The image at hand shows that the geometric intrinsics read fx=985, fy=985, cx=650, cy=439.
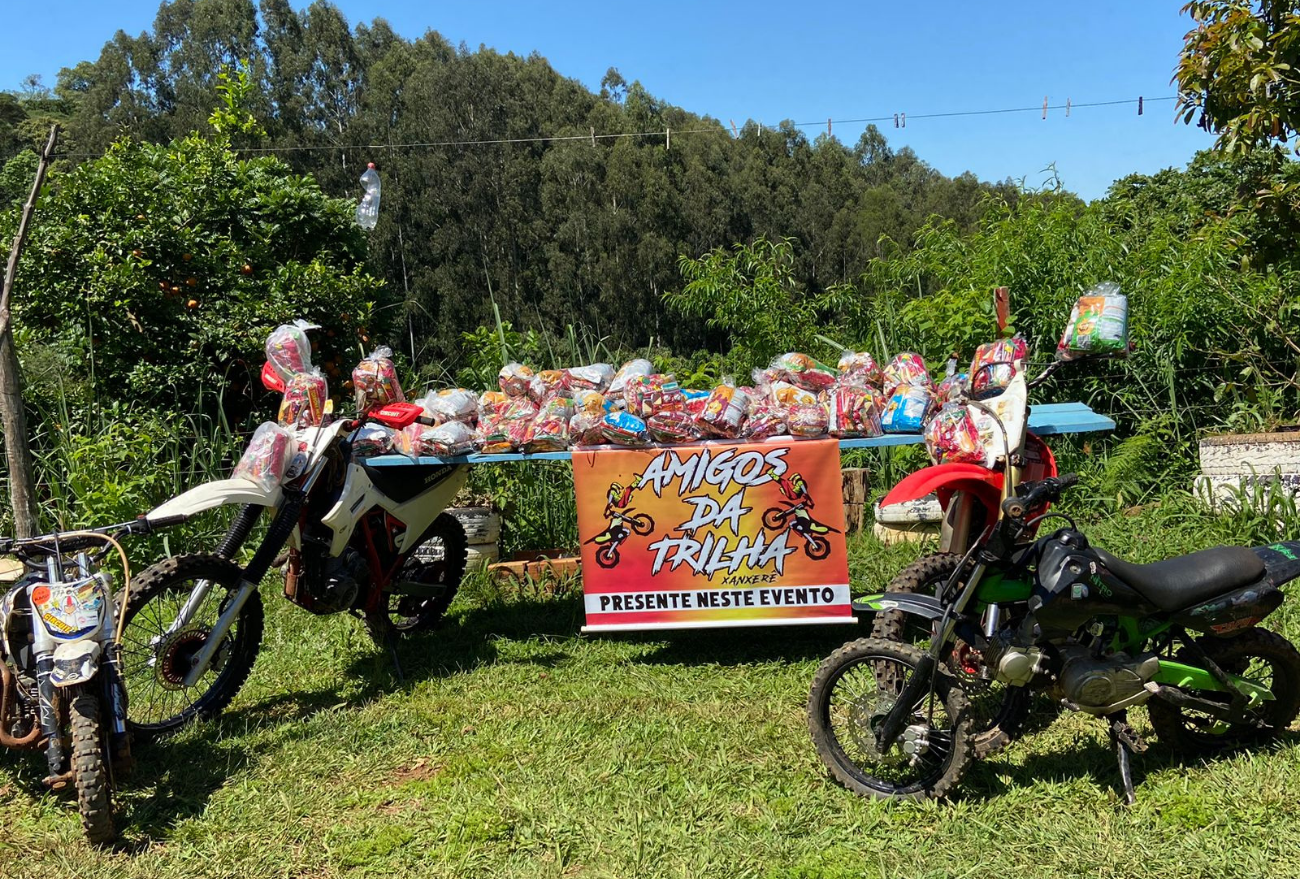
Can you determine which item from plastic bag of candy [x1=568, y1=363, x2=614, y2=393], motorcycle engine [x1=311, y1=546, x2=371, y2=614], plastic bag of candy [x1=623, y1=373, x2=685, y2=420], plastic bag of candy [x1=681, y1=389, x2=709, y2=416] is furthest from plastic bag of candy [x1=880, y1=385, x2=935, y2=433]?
motorcycle engine [x1=311, y1=546, x2=371, y2=614]

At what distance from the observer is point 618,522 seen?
4371mm

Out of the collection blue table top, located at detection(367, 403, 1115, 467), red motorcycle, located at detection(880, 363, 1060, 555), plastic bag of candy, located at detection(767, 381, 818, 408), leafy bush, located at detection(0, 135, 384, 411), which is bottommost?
red motorcycle, located at detection(880, 363, 1060, 555)

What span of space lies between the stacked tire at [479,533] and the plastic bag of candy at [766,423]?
224cm

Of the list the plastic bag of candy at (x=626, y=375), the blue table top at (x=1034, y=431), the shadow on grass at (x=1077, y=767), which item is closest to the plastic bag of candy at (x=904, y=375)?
the blue table top at (x=1034, y=431)

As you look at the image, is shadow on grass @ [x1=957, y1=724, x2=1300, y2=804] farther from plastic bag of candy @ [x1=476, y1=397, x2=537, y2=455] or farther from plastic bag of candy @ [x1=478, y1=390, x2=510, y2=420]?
plastic bag of candy @ [x1=478, y1=390, x2=510, y2=420]

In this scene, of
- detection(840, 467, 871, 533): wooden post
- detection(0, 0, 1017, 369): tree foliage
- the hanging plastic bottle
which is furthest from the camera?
detection(0, 0, 1017, 369): tree foliage

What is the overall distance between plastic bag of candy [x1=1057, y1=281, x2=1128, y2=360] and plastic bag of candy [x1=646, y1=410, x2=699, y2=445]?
153 cm

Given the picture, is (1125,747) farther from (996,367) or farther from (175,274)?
(175,274)

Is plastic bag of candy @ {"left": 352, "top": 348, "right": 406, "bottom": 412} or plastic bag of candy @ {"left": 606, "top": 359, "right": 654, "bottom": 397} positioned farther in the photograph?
plastic bag of candy @ {"left": 352, "top": 348, "right": 406, "bottom": 412}

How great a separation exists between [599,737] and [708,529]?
1.03 m

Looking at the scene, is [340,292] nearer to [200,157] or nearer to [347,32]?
[200,157]

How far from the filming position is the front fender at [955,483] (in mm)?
3412

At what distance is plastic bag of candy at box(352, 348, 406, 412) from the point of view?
463 cm

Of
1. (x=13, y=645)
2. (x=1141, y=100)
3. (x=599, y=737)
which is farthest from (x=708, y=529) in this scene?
(x=1141, y=100)
